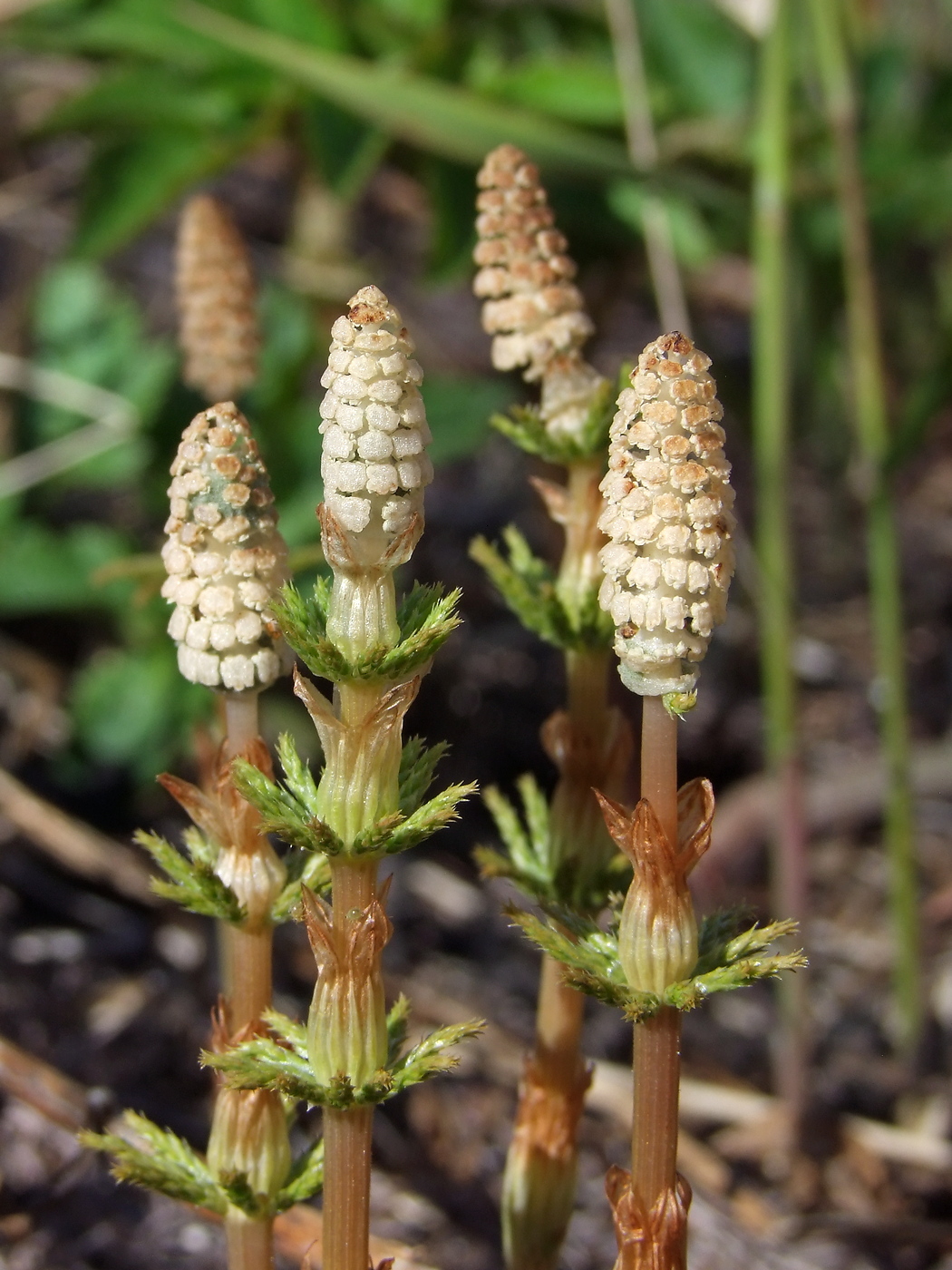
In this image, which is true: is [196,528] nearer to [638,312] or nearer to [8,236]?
[8,236]

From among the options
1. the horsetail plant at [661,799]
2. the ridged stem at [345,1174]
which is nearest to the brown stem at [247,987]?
the ridged stem at [345,1174]

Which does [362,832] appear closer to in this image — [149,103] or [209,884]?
[209,884]

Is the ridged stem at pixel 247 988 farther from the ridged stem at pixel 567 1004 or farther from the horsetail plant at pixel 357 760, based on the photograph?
the ridged stem at pixel 567 1004

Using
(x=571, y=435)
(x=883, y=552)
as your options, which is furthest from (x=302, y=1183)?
(x=883, y=552)

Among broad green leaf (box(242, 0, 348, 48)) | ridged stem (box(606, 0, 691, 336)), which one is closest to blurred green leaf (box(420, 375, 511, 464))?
ridged stem (box(606, 0, 691, 336))

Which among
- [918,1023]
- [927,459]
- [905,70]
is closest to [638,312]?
[927,459]
